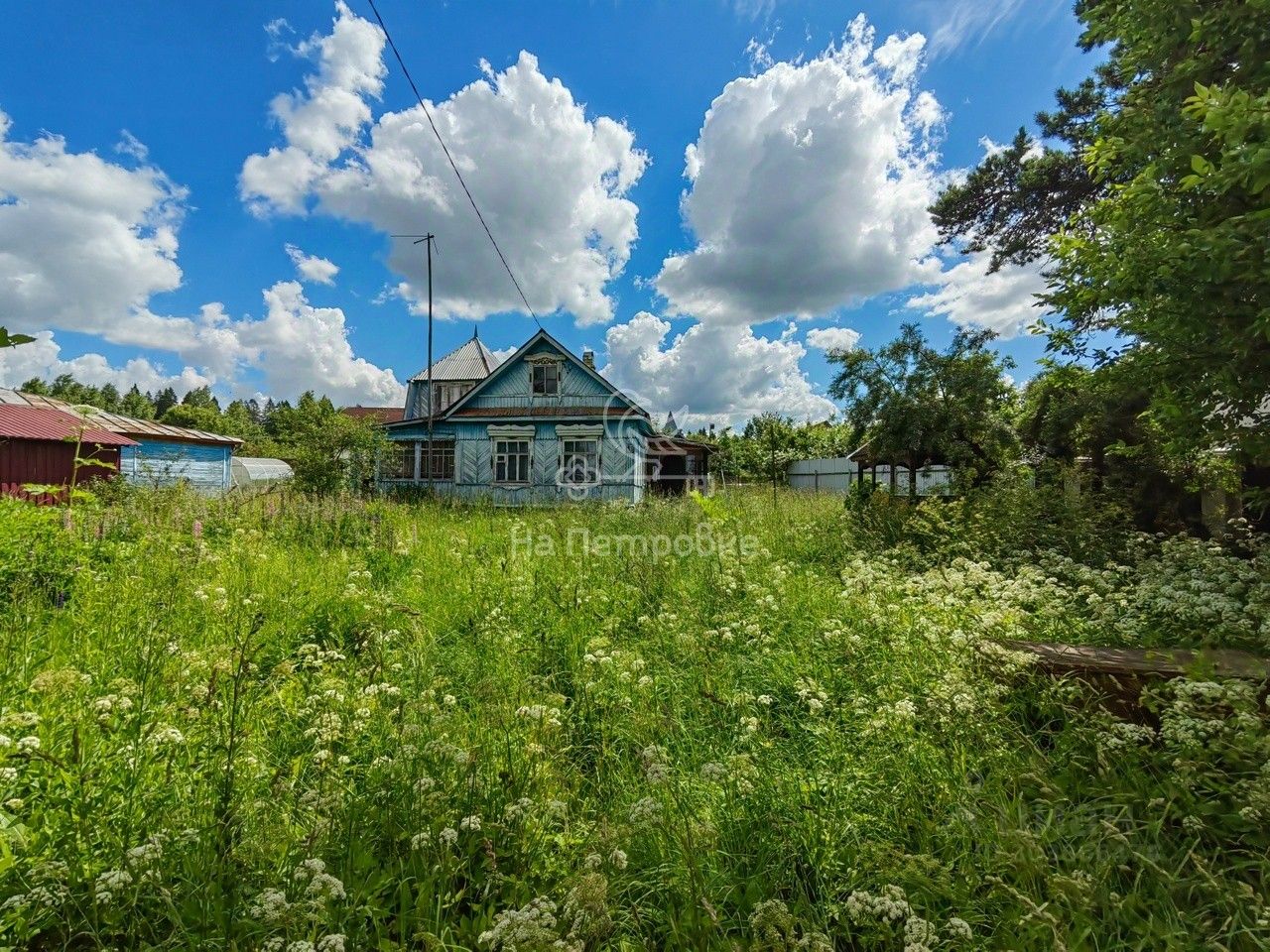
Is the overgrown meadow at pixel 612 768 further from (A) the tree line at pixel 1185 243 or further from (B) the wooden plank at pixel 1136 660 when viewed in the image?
(A) the tree line at pixel 1185 243

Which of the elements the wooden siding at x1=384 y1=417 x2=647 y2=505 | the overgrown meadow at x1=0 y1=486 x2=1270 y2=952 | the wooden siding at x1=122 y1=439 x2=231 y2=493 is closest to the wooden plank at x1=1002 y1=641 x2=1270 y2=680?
the overgrown meadow at x1=0 y1=486 x2=1270 y2=952

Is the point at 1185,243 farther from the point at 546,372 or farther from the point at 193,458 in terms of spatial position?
the point at 193,458

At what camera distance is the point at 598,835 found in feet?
6.17

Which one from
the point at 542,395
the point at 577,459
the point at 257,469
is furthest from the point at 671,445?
the point at 257,469

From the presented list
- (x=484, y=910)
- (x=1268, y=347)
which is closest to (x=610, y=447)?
(x=1268, y=347)

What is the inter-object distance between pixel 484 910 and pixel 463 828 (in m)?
0.24

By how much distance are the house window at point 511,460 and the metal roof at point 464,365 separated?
882 centimetres

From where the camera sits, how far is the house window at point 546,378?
17391mm

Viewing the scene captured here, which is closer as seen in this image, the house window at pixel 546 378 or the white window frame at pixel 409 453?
the house window at pixel 546 378

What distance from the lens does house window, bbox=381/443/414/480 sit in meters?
18.5

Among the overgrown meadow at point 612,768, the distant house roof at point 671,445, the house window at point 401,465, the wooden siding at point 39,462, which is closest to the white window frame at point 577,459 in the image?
the distant house roof at point 671,445

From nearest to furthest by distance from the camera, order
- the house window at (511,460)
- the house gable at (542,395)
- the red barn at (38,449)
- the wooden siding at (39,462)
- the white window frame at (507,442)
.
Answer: the red barn at (38,449) → the wooden siding at (39,462) → the house gable at (542,395) → the white window frame at (507,442) → the house window at (511,460)

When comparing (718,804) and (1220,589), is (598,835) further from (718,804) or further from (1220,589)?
(1220,589)

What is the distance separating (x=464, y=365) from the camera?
25641 millimetres
